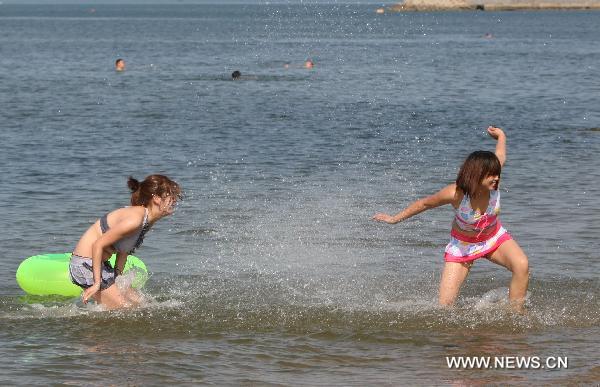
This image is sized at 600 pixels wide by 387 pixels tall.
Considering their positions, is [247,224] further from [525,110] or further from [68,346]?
[525,110]

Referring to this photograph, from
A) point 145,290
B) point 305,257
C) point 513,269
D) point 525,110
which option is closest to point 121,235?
point 145,290

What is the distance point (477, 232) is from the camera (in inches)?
334

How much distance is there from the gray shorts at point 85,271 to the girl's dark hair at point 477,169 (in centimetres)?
289

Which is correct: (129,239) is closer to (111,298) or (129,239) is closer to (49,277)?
(111,298)

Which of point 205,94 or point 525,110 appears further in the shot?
point 205,94

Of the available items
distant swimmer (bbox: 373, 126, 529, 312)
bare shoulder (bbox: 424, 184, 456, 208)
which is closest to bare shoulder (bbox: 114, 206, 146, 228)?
distant swimmer (bbox: 373, 126, 529, 312)

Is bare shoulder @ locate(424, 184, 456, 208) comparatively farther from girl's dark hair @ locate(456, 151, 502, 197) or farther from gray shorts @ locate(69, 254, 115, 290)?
gray shorts @ locate(69, 254, 115, 290)

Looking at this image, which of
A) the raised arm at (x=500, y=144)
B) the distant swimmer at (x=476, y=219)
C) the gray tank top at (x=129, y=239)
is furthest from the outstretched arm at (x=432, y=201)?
the gray tank top at (x=129, y=239)

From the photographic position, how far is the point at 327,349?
8359 mm

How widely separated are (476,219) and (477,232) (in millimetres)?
143

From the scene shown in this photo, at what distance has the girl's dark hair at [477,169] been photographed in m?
8.13

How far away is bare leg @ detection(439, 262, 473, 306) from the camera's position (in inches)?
340

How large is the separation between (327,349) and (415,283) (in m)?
2.56

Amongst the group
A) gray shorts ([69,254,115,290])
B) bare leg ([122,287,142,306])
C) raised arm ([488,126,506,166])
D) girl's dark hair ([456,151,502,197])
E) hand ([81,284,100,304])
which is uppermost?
raised arm ([488,126,506,166])
